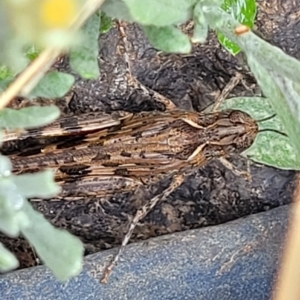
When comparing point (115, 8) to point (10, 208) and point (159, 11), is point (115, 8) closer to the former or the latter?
point (159, 11)

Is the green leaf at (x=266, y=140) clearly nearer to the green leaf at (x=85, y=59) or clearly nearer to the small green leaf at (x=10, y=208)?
the green leaf at (x=85, y=59)

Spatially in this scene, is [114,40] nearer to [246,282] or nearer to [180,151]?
[180,151]

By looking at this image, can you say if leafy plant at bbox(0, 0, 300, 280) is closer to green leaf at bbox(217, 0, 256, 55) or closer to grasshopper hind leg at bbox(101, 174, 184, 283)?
green leaf at bbox(217, 0, 256, 55)

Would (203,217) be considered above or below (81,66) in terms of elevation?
below

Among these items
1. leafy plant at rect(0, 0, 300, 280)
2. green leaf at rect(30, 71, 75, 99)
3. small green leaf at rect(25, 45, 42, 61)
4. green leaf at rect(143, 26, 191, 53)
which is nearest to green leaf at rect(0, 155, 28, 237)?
leafy plant at rect(0, 0, 300, 280)

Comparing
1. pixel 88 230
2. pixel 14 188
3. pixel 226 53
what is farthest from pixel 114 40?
pixel 14 188

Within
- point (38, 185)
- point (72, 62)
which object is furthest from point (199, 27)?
point (38, 185)

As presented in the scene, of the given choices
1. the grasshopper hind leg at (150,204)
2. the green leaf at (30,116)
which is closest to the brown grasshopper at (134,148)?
the grasshopper hind leg at (150,204)
